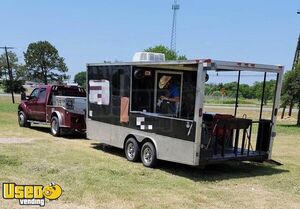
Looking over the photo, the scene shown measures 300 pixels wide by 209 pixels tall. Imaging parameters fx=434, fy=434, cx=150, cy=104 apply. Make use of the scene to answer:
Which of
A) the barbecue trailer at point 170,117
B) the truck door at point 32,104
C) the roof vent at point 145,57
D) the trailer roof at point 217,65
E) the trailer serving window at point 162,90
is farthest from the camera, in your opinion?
the truck door at point 32,104

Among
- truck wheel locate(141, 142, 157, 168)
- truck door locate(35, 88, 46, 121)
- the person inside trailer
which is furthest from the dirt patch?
the person inside trailer

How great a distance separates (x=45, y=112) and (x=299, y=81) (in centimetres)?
1428

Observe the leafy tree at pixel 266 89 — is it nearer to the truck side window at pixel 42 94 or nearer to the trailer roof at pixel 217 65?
the trailer roof at pixel 217 65

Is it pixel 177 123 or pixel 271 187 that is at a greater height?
pixel 177 123

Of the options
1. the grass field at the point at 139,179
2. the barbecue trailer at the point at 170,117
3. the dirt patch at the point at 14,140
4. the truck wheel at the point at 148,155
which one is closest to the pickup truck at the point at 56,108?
the dirt patch at the point at 14,140

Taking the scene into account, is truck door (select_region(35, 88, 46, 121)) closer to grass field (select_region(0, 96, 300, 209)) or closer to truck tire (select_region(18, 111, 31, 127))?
truck tire (select_region(18, 111, 31, 127))

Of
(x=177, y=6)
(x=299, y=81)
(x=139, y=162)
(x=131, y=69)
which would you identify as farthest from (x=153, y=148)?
(x=177, y=6)

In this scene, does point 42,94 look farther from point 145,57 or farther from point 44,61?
point 44,61

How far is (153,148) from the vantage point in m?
9.82

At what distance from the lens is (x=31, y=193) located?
7.25 meters

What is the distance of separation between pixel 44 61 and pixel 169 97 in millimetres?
70978

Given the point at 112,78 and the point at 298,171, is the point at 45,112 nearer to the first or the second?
the point at 112,78

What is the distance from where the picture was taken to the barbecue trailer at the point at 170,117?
29.2ft

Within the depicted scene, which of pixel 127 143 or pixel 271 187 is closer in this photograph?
pixel 271 187
